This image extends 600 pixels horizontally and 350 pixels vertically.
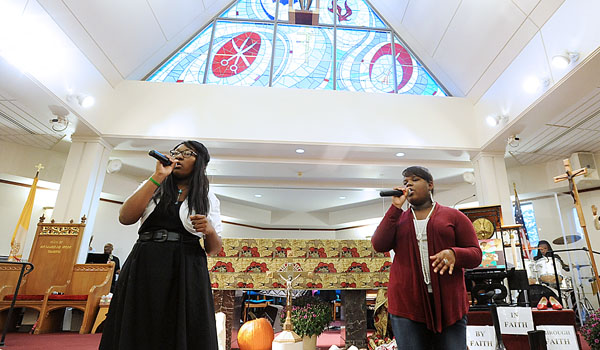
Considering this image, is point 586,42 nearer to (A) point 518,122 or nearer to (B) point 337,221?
(A) point 518,122

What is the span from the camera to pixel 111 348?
1.16 metres

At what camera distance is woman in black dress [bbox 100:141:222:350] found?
1.14 m

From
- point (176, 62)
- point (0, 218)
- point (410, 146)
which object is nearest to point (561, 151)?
point (410, 146)

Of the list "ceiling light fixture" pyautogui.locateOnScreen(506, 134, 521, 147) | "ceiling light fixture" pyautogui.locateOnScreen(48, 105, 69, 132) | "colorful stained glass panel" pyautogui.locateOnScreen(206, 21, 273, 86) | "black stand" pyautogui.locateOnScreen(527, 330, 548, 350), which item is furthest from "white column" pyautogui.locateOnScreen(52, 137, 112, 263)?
"ceiling light fixture" pyautogui.locateOnScreen(506, 134, 521, 147)

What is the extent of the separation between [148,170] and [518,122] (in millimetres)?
7358

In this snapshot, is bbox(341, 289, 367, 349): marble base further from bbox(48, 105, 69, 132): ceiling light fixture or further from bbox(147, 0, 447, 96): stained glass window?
bbox(48, 105, 69, 132): ceiling light fixture

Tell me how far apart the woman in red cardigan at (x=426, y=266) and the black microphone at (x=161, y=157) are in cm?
104

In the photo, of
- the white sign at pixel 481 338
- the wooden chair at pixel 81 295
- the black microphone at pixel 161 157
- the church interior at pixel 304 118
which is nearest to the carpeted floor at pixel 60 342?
the church interior at pixel 304 118

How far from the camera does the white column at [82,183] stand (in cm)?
533

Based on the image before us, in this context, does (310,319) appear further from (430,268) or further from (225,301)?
(430,268)

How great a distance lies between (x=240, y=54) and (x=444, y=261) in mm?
6257

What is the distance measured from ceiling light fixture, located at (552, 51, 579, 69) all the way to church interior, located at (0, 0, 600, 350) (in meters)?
0.01

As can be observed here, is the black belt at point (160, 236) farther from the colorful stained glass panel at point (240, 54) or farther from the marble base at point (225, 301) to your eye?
the colorful stained glass panel at point (240, 54)

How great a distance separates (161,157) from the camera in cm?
126
